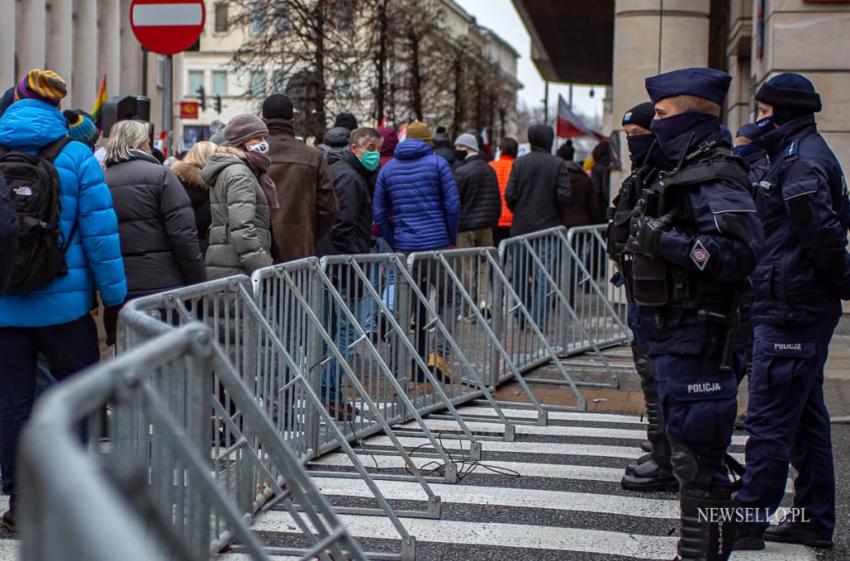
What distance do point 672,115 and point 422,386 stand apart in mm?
4289

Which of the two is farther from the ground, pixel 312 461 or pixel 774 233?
pixel 774 233

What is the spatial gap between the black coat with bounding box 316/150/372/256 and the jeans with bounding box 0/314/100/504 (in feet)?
14.3

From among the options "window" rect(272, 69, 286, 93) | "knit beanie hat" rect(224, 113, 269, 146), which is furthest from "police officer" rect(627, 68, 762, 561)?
"window" rect(272, 69, 286, 93)

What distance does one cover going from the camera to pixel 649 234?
502 cm

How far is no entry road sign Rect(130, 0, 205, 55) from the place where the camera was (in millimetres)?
9828

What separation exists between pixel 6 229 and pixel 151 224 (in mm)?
1723

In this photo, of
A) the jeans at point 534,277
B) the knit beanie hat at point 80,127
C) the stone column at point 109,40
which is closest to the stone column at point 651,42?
the jeans at point 534,277

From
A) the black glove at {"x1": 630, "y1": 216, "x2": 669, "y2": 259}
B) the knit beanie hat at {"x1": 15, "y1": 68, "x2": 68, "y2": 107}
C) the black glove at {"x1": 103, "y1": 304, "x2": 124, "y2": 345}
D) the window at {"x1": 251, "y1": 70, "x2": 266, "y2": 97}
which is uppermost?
the window at {"x1": 251, "y1": 70, "x2": 266, "y2": 97}

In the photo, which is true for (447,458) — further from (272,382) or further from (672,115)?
(672,115)

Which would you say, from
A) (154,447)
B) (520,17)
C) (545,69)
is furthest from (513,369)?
(545,69)

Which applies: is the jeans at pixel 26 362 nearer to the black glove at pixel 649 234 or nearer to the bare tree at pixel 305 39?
the black glove at pixel 649 234

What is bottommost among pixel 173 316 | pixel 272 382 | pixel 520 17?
pixel 272 382

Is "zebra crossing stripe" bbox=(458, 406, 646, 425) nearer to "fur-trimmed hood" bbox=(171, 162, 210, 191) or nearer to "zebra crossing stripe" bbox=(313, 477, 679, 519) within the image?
"zebra crossing stripe" bbox=(313, 477, 679, 519)

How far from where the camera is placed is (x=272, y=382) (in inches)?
259
